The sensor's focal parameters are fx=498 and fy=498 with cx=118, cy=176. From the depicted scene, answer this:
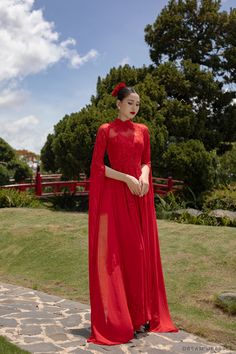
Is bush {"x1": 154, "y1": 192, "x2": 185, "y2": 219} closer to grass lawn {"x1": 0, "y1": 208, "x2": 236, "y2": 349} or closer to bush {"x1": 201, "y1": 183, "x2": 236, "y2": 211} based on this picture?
grass lawn {"x1": 0, "y1": 208, "x2": 236, "y2": 349}

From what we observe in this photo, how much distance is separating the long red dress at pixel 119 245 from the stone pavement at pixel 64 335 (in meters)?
0.14

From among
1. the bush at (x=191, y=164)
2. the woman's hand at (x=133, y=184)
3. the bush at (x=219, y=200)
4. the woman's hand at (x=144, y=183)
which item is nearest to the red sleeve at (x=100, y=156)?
the woman's hand at (x=133, y=184)

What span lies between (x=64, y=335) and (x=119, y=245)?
0.96 metres

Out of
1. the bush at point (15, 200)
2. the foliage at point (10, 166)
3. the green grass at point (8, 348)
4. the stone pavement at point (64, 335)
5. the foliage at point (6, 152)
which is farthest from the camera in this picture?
the foliage at point (6, 152)

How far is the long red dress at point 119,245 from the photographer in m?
4.11

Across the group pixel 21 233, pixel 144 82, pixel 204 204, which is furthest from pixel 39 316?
pixel 144 82

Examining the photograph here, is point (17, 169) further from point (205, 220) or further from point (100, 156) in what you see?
point (100, 156)

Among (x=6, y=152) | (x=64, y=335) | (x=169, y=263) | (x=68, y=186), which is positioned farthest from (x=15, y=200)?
(x=64, y=335)

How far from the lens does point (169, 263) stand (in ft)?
23.5

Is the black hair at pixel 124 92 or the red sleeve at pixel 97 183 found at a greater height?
the black hair at pixel 124 92

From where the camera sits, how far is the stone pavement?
4.02 meters

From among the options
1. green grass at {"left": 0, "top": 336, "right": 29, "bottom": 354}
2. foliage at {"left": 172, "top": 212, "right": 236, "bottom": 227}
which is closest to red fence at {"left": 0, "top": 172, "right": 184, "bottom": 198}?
foliage at {"left": 172, "top": 212, "right": 236, "bottom": 227}

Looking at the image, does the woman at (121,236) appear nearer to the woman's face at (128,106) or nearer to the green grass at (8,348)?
the woman's face at (128,106)

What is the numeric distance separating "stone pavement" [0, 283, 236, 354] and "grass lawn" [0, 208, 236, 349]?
44 centimetres
